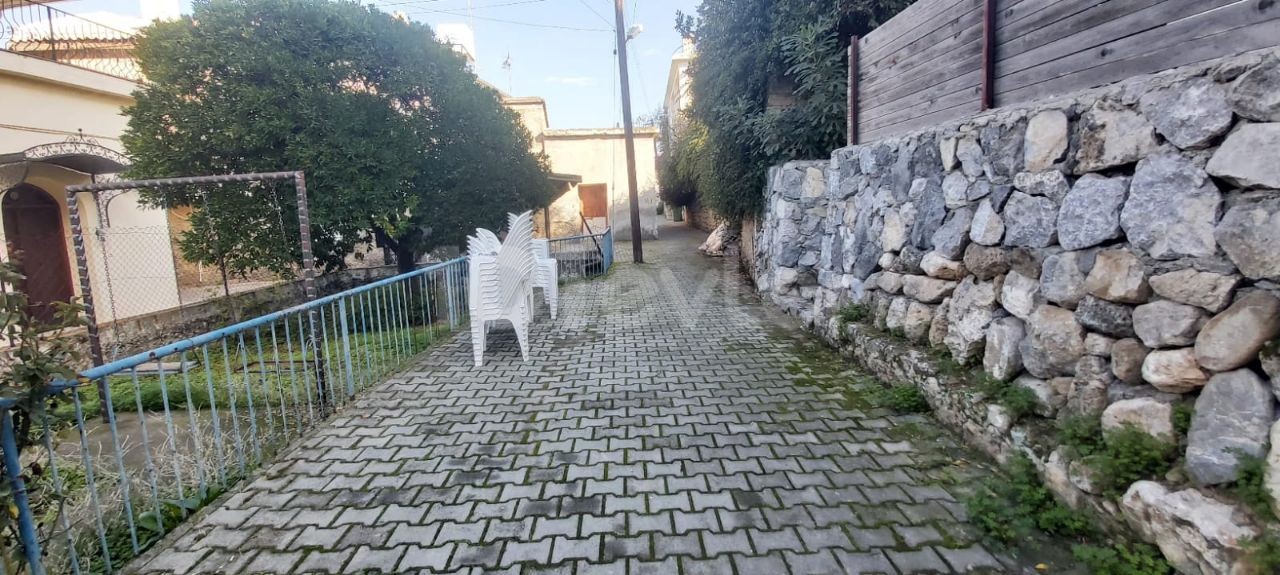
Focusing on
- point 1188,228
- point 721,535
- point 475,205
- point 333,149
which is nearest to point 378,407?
point 721,535

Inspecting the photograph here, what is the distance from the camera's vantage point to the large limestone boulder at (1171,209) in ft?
6.37

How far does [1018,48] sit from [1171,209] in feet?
4.81

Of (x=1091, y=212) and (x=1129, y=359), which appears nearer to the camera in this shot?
(x=1129, y=359)

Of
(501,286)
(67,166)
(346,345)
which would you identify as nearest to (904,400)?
(501,286)

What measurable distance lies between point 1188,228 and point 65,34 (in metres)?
13.3

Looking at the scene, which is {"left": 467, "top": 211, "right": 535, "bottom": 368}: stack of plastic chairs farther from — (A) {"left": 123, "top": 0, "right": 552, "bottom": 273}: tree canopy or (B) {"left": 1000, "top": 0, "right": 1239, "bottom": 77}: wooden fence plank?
(B) {"left": 1000, "top": 0, "right": 1239, "bottom": 77}: wooden fence plank

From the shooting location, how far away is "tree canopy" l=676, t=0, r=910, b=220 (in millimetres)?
6215

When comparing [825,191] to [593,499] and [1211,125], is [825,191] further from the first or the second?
[593,499]

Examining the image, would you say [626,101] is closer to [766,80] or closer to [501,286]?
[766,80]

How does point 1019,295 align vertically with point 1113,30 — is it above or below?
below

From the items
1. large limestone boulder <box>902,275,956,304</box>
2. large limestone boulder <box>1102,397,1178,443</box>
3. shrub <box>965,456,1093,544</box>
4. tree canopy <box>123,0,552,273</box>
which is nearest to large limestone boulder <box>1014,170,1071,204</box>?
large limestone boulder <box>902,275,956,304</box>

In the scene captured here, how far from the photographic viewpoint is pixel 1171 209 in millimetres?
2041

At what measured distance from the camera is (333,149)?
7.52 metres

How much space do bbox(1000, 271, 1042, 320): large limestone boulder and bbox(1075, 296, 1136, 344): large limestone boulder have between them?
0.29 metres
